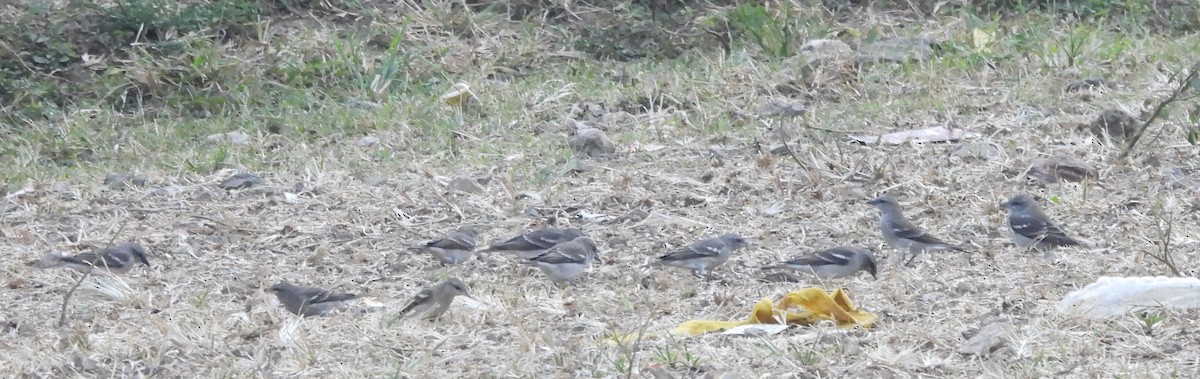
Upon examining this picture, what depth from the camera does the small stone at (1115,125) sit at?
8461 mm

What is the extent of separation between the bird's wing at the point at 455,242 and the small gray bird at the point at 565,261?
428 mm

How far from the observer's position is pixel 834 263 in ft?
21.1

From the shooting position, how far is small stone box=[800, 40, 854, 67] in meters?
10.7

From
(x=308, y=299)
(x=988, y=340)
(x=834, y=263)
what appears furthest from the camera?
(x=834, y=263)

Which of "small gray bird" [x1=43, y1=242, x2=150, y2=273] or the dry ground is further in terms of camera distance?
"small gray bird" [x1=43, y1=242, x2=150, y2=273]

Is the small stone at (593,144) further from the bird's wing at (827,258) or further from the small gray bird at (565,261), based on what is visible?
the bird's wing at (827,258)

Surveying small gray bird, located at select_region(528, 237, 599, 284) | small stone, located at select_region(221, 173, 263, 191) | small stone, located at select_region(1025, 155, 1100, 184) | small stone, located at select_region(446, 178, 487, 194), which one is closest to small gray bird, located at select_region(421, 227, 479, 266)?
small gray bird, located at select_region(528, 237, 599, 284)

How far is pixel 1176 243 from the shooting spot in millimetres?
6605

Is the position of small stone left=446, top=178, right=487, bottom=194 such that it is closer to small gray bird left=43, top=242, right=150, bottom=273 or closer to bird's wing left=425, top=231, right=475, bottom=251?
bird's wing left=425, top=231, right=475, bottom=251

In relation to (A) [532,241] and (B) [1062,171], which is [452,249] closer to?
(A) [532,241]

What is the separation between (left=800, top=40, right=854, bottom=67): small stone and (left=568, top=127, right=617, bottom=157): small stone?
6.68 ft

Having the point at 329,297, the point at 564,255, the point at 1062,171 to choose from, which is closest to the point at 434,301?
the point at 329,297

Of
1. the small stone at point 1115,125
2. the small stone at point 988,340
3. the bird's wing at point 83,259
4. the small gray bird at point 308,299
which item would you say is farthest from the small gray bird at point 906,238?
the bird's wing at point 83,259

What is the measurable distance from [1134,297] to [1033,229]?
1.28 metres
